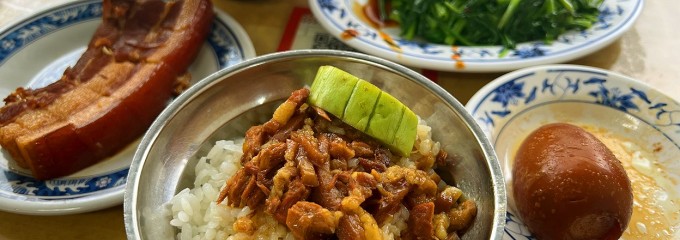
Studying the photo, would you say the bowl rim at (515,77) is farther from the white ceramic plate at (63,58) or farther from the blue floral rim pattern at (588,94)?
the white ceramic plate at (63,58)

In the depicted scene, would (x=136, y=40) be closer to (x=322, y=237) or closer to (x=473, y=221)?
(x=322, y=237)

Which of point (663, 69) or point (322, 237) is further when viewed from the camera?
point (663, 69)

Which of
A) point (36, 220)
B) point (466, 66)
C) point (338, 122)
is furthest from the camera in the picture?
point (466, 66)

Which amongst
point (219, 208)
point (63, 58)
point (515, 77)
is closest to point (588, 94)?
point (515, 77)

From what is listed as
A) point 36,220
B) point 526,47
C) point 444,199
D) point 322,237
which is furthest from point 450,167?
point 36,220

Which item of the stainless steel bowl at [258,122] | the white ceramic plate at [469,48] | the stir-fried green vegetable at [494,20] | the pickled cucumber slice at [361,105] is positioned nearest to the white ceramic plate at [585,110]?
the white ceramic plate at [469,48]

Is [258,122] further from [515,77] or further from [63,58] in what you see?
[63,58]

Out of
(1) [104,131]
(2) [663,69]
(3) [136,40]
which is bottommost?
(2) [663,69]
